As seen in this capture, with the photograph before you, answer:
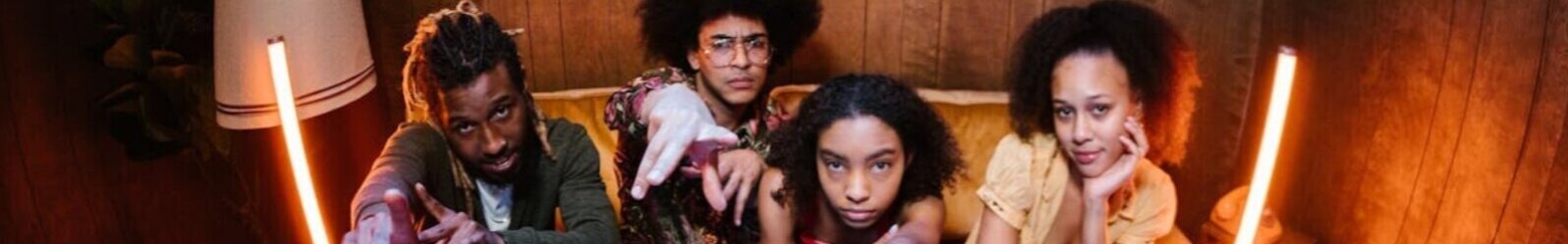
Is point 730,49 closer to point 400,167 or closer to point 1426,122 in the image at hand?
point 400,167

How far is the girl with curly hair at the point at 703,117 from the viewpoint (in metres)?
1.77

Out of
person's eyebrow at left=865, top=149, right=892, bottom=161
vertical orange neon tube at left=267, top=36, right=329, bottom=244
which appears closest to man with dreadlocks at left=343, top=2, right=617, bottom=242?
vertical orange neon tube at left=267, top=36, right=329, bottom=244

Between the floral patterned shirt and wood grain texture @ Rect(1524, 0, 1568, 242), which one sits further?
the floral patterned shirt

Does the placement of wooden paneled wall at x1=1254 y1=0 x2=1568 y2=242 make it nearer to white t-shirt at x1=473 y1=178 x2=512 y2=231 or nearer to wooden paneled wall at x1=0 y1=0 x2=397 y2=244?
white t-shirt at x1=473 y1=178 x2=512 y2=231

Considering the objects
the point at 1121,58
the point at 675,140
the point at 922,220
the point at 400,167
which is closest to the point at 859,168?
the point at 922,220

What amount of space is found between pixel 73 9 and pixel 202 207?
19.1 inches

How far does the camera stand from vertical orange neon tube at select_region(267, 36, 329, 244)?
5.48 feet

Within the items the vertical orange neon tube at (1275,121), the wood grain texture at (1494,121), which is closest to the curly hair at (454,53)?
the vertical orange neon tube at (1275,121)

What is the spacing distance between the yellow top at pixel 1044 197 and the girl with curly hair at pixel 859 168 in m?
0.09

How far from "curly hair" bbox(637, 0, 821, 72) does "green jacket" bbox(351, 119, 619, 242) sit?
27 centimetres

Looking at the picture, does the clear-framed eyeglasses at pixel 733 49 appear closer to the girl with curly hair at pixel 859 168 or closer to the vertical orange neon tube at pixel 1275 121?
the girl with curly hair at pixel 859 168

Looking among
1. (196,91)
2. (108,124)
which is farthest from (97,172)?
(196,91)

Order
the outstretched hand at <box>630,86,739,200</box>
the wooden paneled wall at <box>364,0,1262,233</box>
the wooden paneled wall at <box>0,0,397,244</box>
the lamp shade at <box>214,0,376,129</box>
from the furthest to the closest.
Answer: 1. the wooden paneled wall at <box>364,0,1262,233</box>
2. the wooden paneled wall at <box>0,0,397,244</box>
3. the lamp shade at <box>214,0,376,129</box>
4. the outstretched hand at <box>630,86,739,200</box>

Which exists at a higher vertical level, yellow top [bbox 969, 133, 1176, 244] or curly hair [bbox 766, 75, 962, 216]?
curly hair [bbox 766, 75, 962, 216]
